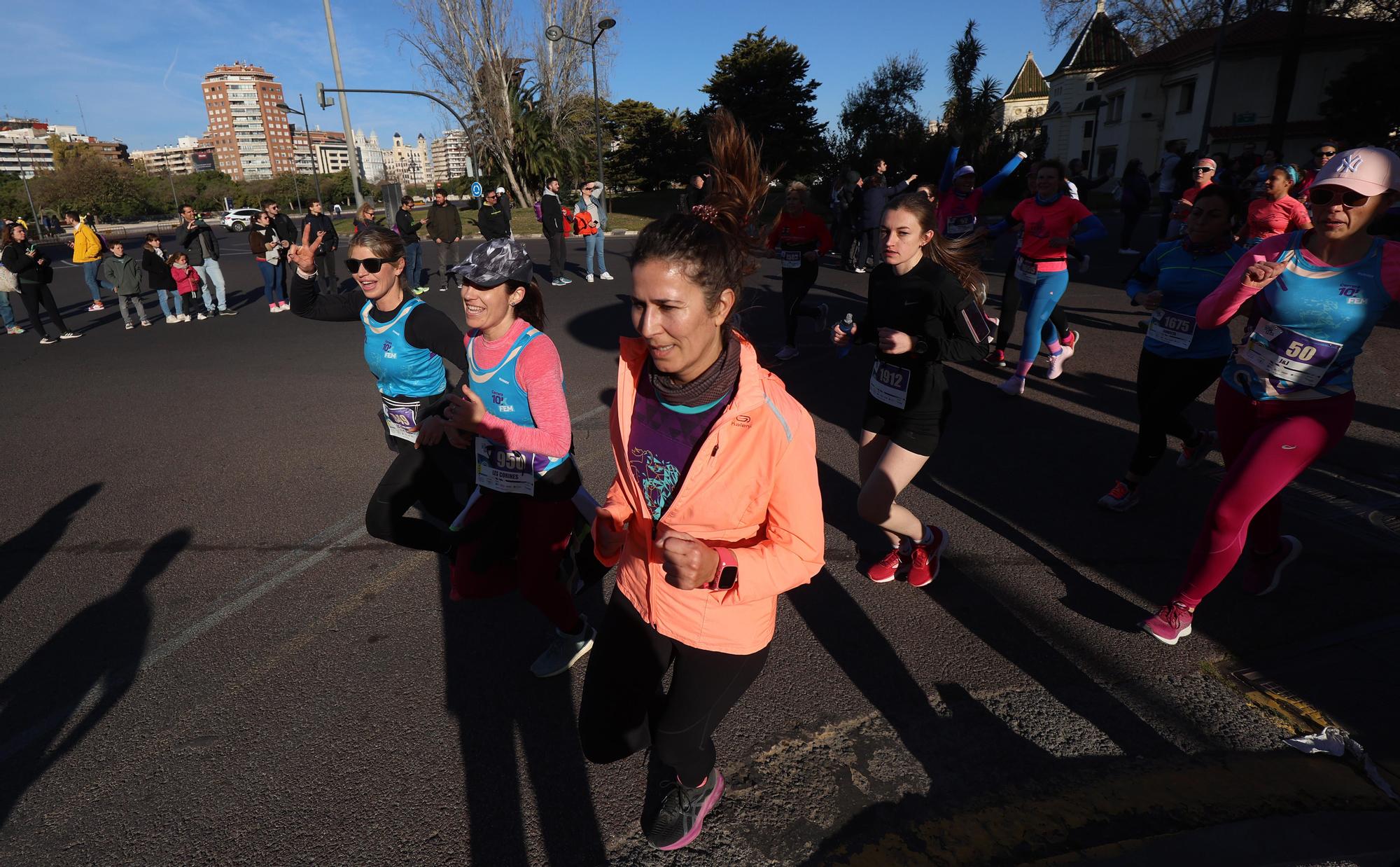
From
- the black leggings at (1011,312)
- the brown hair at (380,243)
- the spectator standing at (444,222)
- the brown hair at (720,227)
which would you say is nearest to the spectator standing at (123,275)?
the spectator standing at (444,222)

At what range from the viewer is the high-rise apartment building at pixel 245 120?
6978 inches

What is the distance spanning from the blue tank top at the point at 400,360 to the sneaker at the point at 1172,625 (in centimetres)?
368

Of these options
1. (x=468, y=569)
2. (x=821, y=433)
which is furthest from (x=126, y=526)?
(x=821, y=433)

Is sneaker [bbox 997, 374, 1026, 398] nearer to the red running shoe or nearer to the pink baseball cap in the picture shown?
the red running shoe

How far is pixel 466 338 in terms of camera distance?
310 centimetres

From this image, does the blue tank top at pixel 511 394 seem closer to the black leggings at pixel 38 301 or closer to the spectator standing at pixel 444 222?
the spectator standing at pixel 444 222

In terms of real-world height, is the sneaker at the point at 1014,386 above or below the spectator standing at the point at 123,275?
below

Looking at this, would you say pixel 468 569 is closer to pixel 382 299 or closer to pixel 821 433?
pixel 382 299

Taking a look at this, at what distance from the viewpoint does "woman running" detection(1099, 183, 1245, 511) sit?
4016mm

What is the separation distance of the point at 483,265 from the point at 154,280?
1253 centimetres

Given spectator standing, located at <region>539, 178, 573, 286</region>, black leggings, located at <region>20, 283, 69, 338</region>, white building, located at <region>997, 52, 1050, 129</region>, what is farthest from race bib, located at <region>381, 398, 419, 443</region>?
white building, located at <region>997, 52, 1050, 129</region>

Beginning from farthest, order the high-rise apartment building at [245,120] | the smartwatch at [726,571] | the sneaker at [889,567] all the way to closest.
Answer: the high-rise apartment building at [245,120] < the sneaker at [889,567] < the smartwatch at [726,571]

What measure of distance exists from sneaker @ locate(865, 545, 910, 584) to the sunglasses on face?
2.29m

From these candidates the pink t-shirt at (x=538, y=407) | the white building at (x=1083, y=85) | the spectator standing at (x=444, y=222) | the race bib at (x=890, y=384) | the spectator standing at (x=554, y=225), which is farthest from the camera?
the white building at (x=1083, y=85)
